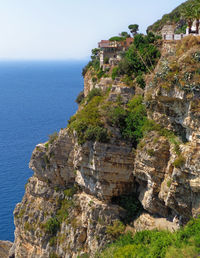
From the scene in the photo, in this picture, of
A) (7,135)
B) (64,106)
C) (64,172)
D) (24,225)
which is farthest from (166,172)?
(64,106)

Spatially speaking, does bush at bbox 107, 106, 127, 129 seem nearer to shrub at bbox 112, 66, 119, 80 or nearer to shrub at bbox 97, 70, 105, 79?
shrub at bbox 112, 66, 119, 80

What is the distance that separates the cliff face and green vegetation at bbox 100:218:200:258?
208 cm

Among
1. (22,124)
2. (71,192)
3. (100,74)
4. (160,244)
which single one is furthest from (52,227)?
(22,124)

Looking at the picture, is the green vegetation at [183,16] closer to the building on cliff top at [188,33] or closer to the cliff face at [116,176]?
the building on cliff top at [188,33]

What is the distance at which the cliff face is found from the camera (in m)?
24.5

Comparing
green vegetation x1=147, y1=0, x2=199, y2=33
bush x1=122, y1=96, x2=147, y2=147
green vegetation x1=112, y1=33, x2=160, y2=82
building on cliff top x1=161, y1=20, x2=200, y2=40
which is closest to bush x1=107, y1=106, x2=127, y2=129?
bush x1=122, y1=96, x2=147, y2=147

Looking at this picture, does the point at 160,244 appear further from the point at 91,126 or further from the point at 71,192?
the point at 71,192

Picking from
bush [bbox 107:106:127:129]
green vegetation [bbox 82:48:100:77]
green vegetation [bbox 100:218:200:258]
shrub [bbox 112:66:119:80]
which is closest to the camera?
green vegetation [bbox 100:218:200:258]

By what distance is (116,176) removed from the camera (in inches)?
1208

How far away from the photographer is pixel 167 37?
118 ft

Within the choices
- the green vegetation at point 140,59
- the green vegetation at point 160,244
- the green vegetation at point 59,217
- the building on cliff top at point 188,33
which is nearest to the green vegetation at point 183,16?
the building on cliff top at point 188,33

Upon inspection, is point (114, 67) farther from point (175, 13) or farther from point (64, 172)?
point (175, 13)

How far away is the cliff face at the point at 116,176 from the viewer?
24.5 meters

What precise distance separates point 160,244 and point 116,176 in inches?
367
